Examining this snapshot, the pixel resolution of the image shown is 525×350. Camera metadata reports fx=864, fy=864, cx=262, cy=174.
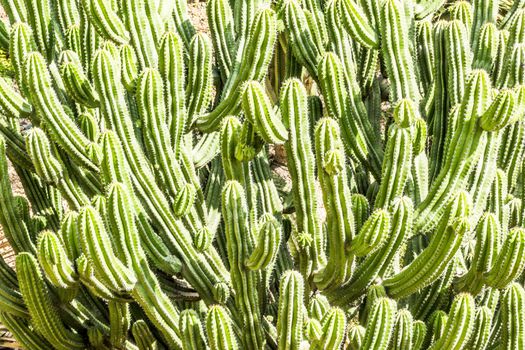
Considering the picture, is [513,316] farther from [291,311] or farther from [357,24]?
[357,24]

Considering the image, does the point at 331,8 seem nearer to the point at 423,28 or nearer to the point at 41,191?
the point at 423,28

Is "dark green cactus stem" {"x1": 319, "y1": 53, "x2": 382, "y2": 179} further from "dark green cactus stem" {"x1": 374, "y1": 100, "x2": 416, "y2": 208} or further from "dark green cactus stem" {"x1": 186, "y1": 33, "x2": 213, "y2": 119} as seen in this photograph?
"dark green cactus stem" {"x1": 186, "y1": 33, "x2": 213, "y2": 119}

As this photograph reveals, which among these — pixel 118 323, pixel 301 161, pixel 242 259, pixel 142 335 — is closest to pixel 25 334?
pixel 118 323

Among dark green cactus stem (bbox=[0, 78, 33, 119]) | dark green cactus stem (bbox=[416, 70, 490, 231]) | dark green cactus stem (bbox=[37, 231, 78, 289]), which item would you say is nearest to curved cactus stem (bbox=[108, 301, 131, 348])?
dark green cactus stem (bbox=[37, 231, 78, 289])

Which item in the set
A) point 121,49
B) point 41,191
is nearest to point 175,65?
point 121,49

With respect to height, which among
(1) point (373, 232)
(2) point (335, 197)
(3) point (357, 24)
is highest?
(3) point (357, 24)

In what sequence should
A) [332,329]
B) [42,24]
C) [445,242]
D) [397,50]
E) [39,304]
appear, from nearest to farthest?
[332,329] → [445,242] → [39,304] → [397,50] → [42,24]

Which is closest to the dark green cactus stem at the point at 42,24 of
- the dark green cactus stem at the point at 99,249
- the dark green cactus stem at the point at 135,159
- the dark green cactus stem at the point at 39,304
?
the dark green cactus stem at the point at 135,159
